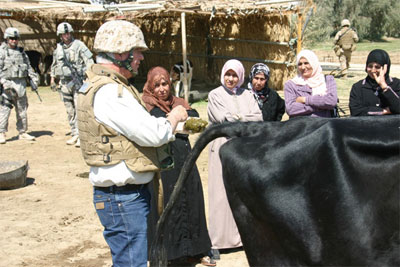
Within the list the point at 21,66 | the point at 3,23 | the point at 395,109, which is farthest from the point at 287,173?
the point at 3,23

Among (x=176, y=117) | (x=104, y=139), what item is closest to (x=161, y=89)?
(x=176, y=117)

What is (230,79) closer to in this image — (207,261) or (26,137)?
(207,261)

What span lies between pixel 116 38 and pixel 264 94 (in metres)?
2.63

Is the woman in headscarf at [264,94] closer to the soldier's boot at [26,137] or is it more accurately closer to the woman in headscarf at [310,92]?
the woman in headscarf at [310,92]

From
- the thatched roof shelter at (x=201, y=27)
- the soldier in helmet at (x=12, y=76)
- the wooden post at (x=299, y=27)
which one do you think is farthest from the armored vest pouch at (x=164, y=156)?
the wooden post at (x=299, y=27)

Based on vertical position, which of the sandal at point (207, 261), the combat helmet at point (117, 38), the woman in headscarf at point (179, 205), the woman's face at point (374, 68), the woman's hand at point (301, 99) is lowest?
the sandal at point (207, 261)

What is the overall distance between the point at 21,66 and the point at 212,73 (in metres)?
8.01

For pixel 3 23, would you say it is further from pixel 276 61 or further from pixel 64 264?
pixel 64 264

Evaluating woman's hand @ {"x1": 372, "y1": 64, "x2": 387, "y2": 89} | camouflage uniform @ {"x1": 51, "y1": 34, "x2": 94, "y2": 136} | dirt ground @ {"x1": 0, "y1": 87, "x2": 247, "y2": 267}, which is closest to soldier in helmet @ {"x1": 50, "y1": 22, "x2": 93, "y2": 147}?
camouflage uniform @ {"x1": 51, "y1": 34, "x2": 94, "y2": 136}

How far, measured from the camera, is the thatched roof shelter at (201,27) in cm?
1259

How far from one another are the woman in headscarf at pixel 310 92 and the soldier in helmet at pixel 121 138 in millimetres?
2098

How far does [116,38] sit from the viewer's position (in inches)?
112

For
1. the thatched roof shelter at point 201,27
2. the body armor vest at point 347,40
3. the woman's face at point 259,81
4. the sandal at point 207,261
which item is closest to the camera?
the sandal at point 207,261

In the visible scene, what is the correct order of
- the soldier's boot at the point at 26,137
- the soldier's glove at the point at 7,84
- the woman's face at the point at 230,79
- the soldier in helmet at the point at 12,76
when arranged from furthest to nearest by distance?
the soldier's boot at the point at 26,137 → the soldier's glove at the point at 7,84 → the soldier in helmet at the point at 12,76 → the woman's face at the point at 230,79
